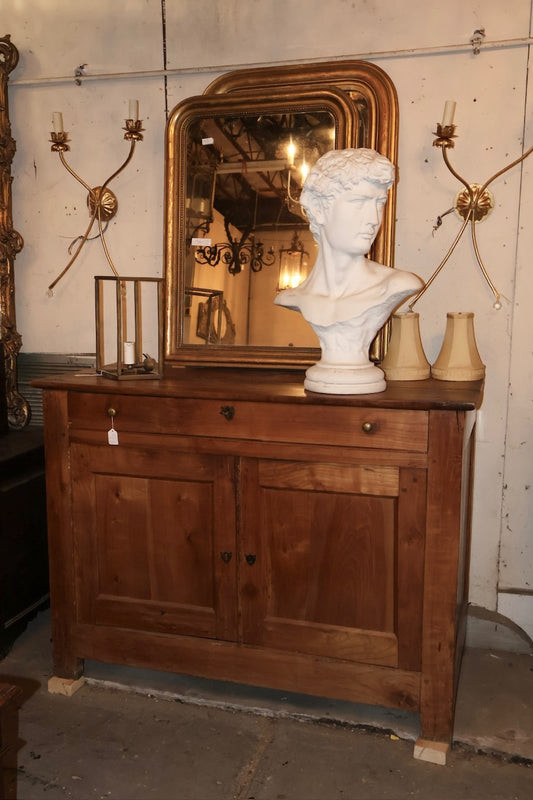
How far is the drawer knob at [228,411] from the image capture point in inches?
85.1

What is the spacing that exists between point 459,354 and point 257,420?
772mm

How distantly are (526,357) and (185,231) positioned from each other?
1.41m

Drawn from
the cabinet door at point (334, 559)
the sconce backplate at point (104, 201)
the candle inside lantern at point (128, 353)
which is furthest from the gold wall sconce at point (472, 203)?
the sconce backplate at point (104, 201)

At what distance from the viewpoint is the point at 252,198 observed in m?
2.66

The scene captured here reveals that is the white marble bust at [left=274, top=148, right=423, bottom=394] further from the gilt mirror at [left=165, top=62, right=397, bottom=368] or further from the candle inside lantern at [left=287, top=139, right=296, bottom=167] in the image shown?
the candle inside lantern at [left=287, top=139, right=296, bottom=167]

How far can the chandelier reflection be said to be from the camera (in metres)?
2.66

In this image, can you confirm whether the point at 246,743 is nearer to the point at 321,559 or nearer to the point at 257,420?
the point at 321,559

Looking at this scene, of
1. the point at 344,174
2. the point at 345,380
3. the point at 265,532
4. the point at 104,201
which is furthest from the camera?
the point at 104,201

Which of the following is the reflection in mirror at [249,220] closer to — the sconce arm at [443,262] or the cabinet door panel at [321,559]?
the sconce arm at [443,262]

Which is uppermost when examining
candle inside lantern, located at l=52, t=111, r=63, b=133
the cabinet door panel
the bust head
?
candle inside lantern, located at l=52, t=111, r=63, b=133

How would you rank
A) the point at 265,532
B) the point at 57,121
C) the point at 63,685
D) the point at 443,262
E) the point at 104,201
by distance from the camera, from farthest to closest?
the point at 104,201, the point at 57,121, the point at 443,262, the point at 63,685, the point at 265,532

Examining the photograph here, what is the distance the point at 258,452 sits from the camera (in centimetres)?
217

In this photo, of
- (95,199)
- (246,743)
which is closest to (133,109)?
(95,199)

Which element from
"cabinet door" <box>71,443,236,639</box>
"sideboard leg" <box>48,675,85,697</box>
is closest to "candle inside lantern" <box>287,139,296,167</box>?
"cabinet door" <box>71,443,236,639</box>
